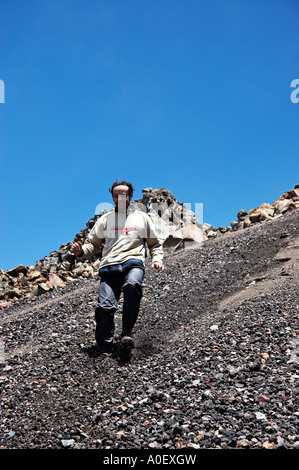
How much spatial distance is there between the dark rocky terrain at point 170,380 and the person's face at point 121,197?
7.44 feet

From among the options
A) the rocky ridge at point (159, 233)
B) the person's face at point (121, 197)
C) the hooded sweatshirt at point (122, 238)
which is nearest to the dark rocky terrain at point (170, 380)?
the hooded sweatshirt at point (122, 238)

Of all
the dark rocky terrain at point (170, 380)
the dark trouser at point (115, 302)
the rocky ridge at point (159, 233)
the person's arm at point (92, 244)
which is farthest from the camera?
the rocky ridge at point (159, 233)

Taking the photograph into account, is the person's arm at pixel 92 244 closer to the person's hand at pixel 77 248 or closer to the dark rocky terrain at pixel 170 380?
the person's hand at pixel 77 248

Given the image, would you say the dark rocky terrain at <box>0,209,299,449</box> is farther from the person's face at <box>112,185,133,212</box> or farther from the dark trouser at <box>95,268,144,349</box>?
the person's face at <box>112,185,133,212</box>

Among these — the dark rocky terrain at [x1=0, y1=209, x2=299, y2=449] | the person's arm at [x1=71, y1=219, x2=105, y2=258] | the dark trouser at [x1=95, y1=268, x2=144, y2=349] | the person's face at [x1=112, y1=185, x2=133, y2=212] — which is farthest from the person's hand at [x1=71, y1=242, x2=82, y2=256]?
the dark rocky terrain at [x1=0, y1=209, x2=299, y2=449]

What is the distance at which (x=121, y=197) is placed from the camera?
6.80 m

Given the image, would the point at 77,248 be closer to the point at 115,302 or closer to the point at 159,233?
the point at 115,302

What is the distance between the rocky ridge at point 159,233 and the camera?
2044 cm

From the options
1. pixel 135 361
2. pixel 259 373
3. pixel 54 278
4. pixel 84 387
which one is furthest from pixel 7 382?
pixel 54 278

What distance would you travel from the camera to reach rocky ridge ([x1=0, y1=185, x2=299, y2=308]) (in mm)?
20438

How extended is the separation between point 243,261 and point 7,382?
8406 millimetres

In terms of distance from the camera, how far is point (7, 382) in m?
6.05

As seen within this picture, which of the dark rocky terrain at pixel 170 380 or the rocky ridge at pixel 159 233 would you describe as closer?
the dark rocky terrain at pixel 170 380
